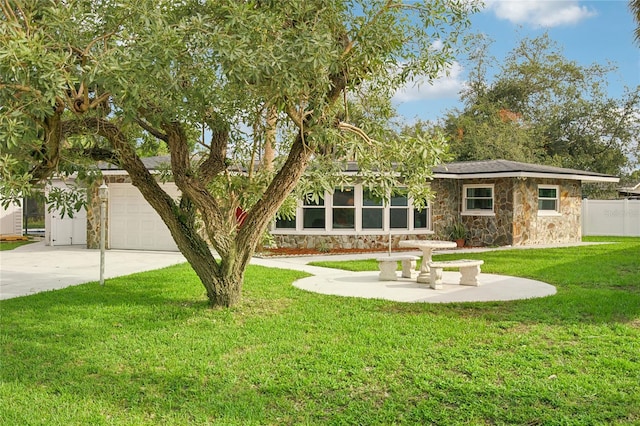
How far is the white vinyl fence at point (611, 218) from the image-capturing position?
25.4m

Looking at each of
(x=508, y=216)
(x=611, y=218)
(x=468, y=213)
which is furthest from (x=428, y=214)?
(x=611, y=218)

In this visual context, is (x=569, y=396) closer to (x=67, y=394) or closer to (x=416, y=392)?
(x=416, y=392)

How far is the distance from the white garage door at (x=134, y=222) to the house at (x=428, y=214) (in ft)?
0.10

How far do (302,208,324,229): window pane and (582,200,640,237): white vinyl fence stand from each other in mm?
15100

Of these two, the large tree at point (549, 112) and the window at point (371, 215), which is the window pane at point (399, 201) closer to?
the window at point (371, 215)

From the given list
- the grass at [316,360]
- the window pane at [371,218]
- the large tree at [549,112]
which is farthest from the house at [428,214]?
the large tree at [549,112]

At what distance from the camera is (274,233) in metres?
17.6

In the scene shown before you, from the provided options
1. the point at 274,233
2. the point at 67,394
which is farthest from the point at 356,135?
the point at 274,233

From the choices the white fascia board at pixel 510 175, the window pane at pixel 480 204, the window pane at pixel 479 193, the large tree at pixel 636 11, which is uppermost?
the large tree at pixel 636 11

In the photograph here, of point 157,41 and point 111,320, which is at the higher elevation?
point 157,41

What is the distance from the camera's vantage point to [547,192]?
19484 mm

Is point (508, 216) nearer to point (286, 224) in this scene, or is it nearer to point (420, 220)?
point (420, 220)

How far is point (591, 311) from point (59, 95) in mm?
7033

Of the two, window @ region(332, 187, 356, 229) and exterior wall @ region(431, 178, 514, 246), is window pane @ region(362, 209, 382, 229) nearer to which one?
window @ region(332, 187, 356, 229)
